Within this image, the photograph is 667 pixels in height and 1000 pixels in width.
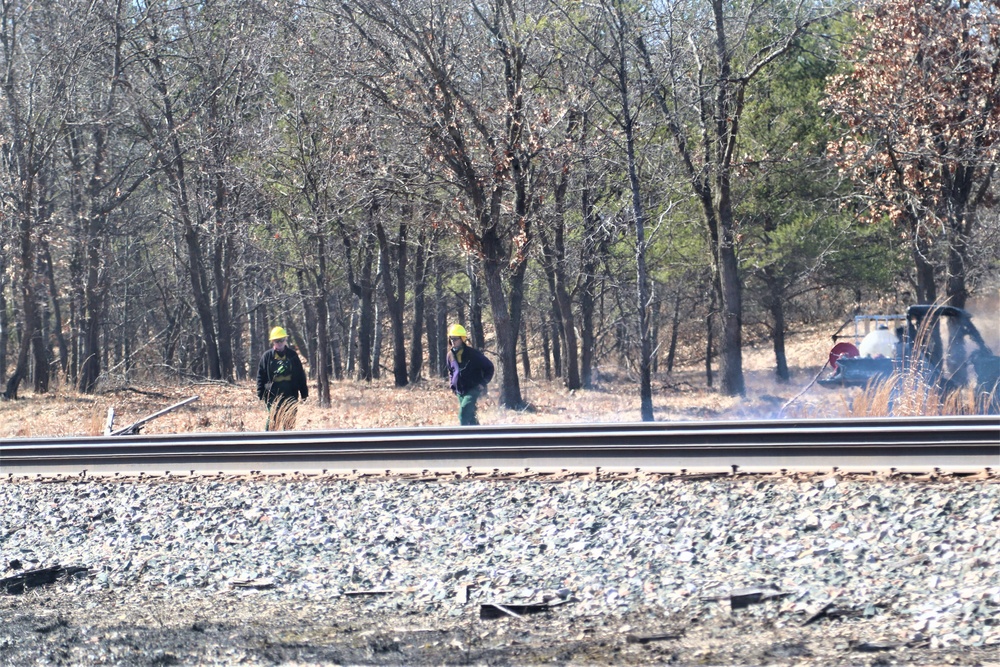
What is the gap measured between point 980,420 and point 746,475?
2.63 metres

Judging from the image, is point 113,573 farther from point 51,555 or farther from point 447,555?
point 447,555

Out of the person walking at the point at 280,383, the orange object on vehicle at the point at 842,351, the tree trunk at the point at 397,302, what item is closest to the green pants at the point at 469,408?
the person walking at the point at 280,383

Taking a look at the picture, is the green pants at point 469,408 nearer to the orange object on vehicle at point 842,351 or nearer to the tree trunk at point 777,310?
the orange object on vehicle at point 842,351

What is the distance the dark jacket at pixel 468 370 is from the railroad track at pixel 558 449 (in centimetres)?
146

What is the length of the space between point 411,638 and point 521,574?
1.14m

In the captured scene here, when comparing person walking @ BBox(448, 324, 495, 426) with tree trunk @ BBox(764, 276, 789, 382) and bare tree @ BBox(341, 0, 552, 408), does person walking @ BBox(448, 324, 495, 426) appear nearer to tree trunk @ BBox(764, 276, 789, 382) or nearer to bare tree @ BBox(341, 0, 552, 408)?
bare tree @ BBox(341, 0, 552, 408)

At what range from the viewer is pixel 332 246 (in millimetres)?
30312

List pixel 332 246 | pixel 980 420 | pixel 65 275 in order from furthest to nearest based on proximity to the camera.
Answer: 1. pixel 65 275
2. pixel 332 246
3. pixel 980 420

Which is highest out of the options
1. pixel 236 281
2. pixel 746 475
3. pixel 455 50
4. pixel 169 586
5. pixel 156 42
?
pixel 156 42

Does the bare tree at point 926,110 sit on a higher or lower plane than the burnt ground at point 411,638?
higher

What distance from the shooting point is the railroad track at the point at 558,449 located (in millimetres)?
8516

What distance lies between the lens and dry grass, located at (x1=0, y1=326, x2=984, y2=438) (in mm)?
16203

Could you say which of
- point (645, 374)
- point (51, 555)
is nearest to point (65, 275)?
point (645, 374)

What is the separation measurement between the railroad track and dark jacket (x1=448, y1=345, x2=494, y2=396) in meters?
1.46
